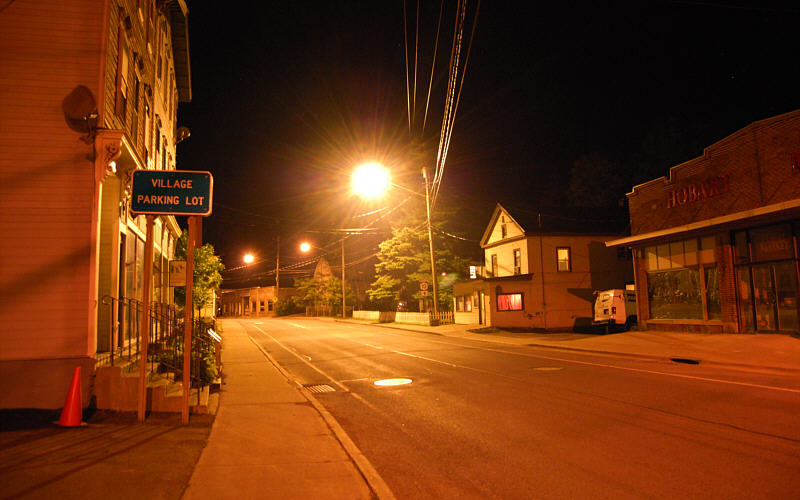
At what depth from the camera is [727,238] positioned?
19.1 metres

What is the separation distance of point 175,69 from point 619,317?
25.2 meters

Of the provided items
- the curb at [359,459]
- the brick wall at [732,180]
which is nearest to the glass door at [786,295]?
the brick wall at [732,180]

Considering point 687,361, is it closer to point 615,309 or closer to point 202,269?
point 615,309

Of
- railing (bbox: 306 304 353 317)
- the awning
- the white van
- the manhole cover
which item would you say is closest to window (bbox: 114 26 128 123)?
the manhole cover

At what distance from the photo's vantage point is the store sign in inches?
755

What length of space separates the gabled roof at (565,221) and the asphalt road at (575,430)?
59.8 ft

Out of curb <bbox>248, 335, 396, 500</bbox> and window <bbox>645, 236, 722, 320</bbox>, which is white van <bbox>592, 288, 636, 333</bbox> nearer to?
window <bbox>645, 236, 722, 320</bbox>

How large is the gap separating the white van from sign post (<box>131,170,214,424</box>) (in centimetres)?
2397

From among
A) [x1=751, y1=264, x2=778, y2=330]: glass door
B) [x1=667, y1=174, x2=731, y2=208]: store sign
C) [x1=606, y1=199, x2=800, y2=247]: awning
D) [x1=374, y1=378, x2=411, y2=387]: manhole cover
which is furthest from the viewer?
[x1=667, y1=174, x2=731, y2=208]: store sign

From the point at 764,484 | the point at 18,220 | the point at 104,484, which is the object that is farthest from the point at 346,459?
the point at 18,220

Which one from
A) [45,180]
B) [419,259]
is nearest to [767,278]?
[45,180]

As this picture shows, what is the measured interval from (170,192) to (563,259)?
88.4 ft

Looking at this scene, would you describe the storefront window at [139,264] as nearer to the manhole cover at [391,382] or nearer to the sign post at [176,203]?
the sign post at [176,203]

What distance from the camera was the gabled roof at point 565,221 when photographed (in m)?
31.3
